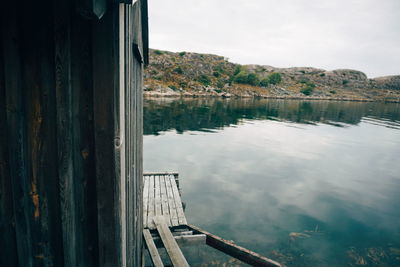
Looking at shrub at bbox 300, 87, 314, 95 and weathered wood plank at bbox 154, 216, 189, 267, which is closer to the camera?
weathered wood plank at bbox 154, 216, 189, 267

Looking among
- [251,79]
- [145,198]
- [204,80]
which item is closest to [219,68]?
[251,79]

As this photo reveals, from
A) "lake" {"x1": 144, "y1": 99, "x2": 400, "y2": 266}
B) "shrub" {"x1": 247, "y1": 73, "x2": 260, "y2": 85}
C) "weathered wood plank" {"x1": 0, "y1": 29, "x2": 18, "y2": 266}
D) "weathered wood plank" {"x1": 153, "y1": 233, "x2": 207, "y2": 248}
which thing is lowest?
"lake" {"x1": 144, "y1": 99, "x2": 400, "y2": 266}

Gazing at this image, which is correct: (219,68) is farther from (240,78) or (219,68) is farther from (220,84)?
(220,84)

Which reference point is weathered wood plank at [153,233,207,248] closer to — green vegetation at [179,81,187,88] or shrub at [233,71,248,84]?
green vegetation at [179,81,187,88]

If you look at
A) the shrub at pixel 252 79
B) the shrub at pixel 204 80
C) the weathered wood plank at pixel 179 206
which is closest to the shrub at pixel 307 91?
the shrub at pixel 252 79

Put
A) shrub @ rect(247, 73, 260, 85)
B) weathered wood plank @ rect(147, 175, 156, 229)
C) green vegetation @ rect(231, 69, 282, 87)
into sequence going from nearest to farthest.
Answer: weathered wood plank @ rect(147, 175, 156, 229) → green vegetation @ rect(231, 69, 282, 87) → shrub @ rect(247, 73, 260, 85)

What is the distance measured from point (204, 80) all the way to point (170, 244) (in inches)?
3270

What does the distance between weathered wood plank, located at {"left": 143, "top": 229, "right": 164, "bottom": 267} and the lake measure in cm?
203

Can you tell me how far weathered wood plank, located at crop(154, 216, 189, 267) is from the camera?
15.0 ft

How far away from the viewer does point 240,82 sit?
95.9 meters

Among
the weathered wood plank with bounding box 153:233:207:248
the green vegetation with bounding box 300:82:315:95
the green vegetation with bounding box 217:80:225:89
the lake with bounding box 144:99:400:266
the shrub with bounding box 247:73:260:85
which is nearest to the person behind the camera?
the weathered wood plank with bounding box 153:233:207:248

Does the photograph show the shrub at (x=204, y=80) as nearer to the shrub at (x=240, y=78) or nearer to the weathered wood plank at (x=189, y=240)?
the shrub at (x=240, y=78)

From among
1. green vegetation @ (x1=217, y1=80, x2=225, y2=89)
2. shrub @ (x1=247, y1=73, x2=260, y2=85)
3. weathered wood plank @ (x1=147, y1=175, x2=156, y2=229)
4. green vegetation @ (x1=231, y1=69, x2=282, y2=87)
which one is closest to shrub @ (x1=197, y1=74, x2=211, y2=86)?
green vegetation @ (x1=217, y1=80, x2=225, y2=89)

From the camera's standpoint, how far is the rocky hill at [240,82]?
76.4 meters
